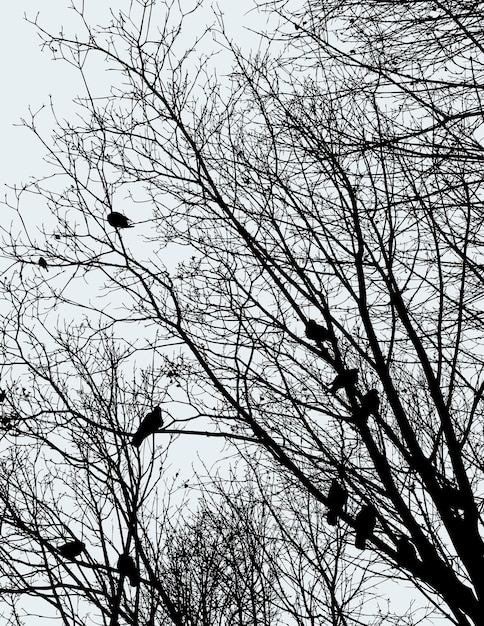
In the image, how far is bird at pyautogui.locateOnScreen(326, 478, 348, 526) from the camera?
2875mm

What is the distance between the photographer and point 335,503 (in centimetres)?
297

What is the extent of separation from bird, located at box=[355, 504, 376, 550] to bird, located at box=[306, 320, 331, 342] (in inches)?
37.5

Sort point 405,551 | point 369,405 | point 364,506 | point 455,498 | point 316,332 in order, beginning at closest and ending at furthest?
point 405,551 → point 364,506 → point 455,498 → point 369,405 → point 316,332

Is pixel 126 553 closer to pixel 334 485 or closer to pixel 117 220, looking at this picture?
pixel 334 485

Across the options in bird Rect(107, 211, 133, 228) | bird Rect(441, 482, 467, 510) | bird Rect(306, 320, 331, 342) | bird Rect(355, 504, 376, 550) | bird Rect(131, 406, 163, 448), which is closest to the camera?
bird Rect(355, 504, 376, 550)

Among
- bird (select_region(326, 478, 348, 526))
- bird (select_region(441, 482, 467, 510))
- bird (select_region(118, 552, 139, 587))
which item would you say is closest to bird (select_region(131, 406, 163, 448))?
bird (select_region(118, 552, 139, 587))

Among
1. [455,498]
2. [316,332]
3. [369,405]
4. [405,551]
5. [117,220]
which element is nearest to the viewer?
[405,551]

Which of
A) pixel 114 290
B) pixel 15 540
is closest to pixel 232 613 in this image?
pixel 15 540

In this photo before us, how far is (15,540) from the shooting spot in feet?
13.4

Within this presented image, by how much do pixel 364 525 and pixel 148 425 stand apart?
114cm

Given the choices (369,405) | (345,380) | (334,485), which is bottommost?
(334,485)

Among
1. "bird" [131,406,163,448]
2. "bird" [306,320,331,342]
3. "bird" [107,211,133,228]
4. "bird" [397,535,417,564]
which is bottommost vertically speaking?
"bird" [397,535,417,564]

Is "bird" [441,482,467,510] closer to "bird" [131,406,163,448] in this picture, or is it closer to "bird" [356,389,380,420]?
"bird" [356,389,380,420]

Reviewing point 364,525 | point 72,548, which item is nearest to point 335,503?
point 364,525
